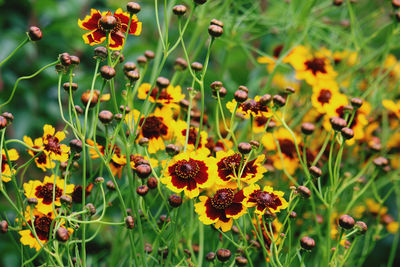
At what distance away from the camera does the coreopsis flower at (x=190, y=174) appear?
1.78 ft

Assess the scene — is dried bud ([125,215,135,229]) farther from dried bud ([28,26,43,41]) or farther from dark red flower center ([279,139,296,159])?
dark red flower center ([279,139,296,159])

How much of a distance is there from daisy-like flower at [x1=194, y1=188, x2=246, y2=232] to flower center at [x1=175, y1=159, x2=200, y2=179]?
0.04m

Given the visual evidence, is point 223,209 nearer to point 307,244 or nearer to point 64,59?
point 307,244

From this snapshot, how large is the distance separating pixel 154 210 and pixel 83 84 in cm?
45

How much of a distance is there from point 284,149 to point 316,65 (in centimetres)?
22

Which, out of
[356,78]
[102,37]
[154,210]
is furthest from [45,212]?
[356,78]

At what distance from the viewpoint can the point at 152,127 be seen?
0.68 metres

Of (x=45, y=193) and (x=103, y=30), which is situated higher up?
(x=103, y=30)

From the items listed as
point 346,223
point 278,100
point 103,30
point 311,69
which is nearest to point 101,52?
point 103,30

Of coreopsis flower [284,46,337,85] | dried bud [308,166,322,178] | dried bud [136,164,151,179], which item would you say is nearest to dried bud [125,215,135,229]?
dried bud [136,164,151,179]

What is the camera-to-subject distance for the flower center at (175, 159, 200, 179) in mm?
549

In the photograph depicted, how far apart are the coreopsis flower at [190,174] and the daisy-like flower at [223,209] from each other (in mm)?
23

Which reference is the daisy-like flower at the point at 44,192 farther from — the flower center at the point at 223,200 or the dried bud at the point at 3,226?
the flower center at the point at 223,200

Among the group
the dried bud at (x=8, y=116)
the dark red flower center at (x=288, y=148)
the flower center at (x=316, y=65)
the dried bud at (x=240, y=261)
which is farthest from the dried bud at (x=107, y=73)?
the flower center at (x=316, y=65)
